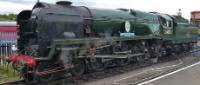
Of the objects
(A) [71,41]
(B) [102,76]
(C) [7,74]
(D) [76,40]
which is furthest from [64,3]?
(C) [7,74]

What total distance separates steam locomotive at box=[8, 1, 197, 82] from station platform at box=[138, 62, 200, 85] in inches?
94.8

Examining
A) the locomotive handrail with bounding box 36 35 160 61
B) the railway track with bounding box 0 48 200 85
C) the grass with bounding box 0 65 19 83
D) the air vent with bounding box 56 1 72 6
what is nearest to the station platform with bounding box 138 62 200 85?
the railway track with bounding box 0 48 200 85

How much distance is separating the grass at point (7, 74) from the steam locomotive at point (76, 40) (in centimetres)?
133

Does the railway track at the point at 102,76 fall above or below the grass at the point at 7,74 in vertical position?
below

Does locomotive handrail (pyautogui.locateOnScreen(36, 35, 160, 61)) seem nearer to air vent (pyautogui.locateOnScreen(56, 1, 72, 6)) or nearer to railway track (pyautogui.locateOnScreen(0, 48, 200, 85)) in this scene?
railway track (pyautogui.locateOnScreen(0, 48, 200, 85))

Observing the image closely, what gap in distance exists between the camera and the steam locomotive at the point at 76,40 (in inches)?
518

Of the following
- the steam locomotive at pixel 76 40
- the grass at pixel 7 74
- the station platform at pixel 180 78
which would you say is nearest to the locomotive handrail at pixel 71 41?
the steam locomotive at pixel 76 40

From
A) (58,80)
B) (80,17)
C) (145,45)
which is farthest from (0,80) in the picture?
(145,45)

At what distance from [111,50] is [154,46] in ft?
16.0

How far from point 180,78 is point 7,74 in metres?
6.89

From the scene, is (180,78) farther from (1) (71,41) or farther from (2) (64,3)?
(2) (64,3)

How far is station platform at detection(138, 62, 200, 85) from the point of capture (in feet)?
45.8

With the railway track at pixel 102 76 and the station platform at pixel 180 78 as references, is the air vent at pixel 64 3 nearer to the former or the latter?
the railway track at pixel 102 76

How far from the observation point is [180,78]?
596 inches
